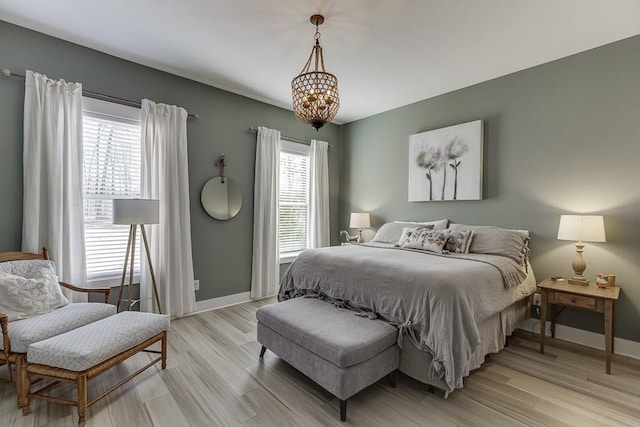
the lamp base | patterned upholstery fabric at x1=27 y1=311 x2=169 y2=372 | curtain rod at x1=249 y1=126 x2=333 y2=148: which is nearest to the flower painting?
the lamp base

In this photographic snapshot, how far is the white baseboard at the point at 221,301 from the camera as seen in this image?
3.57m

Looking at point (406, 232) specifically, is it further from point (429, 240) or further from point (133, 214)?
point (133, 214)

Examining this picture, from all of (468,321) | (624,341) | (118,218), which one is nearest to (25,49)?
(118,218)

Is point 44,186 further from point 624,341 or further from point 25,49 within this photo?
point 624,341

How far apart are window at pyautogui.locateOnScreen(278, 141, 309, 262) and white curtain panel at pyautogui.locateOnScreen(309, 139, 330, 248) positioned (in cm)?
9

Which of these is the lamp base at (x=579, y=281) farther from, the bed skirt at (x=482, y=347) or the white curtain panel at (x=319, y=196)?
the white curtain panel at (x=319, y=196)

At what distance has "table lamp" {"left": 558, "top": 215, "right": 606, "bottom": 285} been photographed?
2.46 m

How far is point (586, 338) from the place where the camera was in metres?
2.77

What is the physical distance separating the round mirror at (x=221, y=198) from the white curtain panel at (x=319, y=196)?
4.21 feet

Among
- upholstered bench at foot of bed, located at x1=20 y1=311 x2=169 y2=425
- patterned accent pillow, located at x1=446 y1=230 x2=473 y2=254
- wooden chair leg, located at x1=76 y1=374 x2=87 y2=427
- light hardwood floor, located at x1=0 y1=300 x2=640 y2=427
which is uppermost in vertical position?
patterned accent pillow, located at x1=446 y1=230 x2=473 y2=254

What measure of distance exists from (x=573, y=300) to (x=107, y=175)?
14.4 ft

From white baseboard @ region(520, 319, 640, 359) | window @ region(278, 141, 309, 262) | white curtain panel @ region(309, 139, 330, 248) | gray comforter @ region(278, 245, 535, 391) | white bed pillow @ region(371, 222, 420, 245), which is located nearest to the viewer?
gray comforter @ region(278, 245, 535, 391)

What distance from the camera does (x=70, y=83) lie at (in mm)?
2652

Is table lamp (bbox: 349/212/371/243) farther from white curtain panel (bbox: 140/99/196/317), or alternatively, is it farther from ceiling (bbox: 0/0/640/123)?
white curtain panel (bbox: 140/99/196/317)
